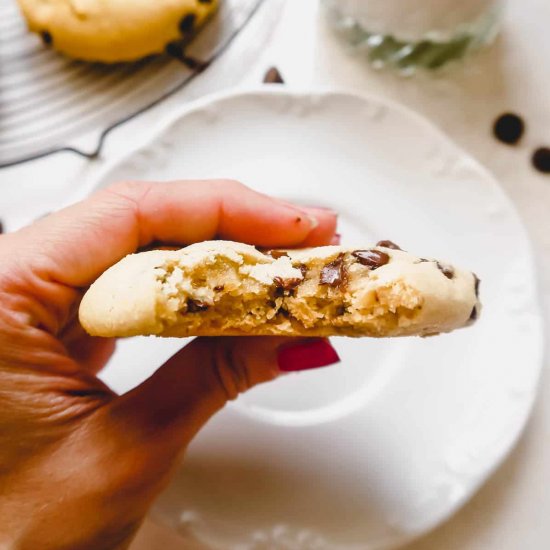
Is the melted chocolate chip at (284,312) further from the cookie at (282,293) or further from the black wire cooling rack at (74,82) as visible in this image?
the black wire cooling rack at (74,82)

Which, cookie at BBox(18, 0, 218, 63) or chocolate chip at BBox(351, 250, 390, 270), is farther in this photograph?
cookie at BBox(18, 0, 218, 63)

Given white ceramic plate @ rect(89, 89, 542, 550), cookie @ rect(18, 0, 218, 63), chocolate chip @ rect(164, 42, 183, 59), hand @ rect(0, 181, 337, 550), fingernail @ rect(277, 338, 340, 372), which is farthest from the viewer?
chocolate chip @ rect(164, 42, 183, 59)

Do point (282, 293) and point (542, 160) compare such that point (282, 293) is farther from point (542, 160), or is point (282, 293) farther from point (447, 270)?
point (542, 160)

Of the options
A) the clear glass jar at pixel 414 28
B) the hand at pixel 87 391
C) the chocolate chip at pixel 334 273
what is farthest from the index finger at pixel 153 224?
the clear glass jar at pixel 414 28

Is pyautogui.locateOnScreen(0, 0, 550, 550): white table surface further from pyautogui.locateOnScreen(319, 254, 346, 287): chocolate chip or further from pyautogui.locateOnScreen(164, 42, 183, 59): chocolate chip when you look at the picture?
pyautogui.locateOnScreen(319, 254, 346, 287): chocolate chip

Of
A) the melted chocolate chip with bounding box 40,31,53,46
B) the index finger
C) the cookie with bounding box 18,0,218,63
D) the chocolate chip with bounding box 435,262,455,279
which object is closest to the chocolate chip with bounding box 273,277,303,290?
the chocolate chip with bounding box 435,262,455,279

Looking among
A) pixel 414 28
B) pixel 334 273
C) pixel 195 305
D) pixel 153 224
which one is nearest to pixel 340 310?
pixel 334 273

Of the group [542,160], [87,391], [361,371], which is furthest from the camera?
[542,160]

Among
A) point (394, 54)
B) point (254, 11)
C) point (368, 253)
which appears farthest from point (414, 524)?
point (254, 11)

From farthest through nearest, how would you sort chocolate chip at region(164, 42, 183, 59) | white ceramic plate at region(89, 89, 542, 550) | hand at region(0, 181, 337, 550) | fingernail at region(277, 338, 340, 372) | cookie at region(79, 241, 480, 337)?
chocolate chip at region(164, 42, 183, 59)
white ceramic plate at region(89, 89, 542, 550)
fingernail at region(277, 338, 340, 372)
hand at region(0, 181, 337, 550)
cookie at region(79, 241, 480, 337)
